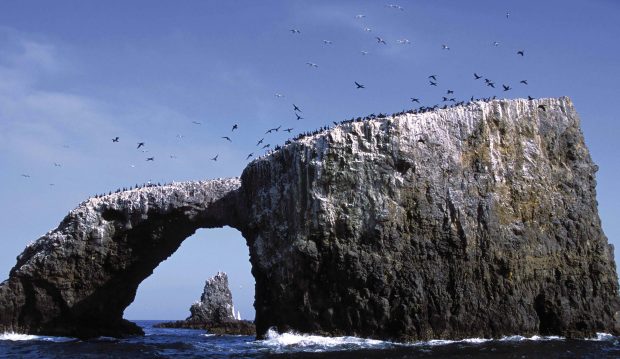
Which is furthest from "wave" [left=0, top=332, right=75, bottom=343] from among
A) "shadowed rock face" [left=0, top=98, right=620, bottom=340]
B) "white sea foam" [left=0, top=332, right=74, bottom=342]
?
"shadowed rock face" [left=0, top=98, right=620, bottom=340]

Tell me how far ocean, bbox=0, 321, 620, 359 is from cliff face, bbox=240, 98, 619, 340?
124 cm

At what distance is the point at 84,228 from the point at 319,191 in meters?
15.9

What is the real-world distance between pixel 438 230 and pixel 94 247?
20790mm

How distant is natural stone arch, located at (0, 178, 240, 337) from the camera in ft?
130

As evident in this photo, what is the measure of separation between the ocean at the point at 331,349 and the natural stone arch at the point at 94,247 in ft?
14.7

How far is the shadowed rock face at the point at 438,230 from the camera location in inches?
1212

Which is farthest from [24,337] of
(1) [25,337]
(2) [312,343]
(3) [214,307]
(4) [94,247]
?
(3) [214,307]

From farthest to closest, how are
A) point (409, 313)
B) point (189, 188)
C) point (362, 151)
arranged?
1. point (189, 188)
2. point (362, 151)
3. point (409, 313)

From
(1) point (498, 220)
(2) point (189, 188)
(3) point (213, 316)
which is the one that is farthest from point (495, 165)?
(3) point (213, 316)

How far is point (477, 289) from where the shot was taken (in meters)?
30.8

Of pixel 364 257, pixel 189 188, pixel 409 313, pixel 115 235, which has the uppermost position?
pixel 189 188

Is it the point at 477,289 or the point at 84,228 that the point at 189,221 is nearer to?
the point at 84,228

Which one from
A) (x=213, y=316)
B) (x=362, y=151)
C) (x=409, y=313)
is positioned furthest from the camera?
(x=213, y=316)

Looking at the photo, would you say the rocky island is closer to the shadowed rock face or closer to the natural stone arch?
the natural stone arch
